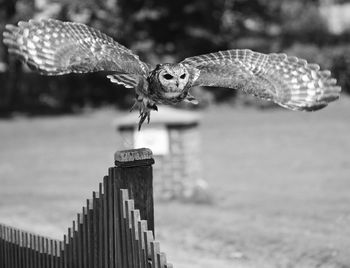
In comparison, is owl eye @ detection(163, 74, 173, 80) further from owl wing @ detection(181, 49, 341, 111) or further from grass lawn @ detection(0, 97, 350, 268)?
grass lawn @ detection(0, 97, 350, 268)

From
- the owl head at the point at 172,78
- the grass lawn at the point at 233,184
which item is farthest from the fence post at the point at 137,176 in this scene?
the grass lawn at the point at 233,184

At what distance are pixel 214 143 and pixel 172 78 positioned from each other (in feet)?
55.7

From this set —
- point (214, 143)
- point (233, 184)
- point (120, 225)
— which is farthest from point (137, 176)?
point (214, 143)

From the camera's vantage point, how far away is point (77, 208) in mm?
13086

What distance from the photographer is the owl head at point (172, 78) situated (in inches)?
194

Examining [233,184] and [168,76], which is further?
[233,184]

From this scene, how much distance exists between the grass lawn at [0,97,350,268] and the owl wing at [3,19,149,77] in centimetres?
405

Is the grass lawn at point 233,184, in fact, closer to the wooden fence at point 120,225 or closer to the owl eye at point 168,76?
the wooden fence at point 120,225

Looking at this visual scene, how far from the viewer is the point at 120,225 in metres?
5.47

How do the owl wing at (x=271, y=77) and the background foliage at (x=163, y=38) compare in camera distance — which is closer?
the owl wing at (x=271, y=77)

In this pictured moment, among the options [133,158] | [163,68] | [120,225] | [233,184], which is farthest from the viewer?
[233,184]

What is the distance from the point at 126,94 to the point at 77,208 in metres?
20.0

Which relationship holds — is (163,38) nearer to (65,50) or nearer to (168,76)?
(65,50)

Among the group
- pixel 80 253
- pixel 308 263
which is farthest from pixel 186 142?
pixel 80 253
